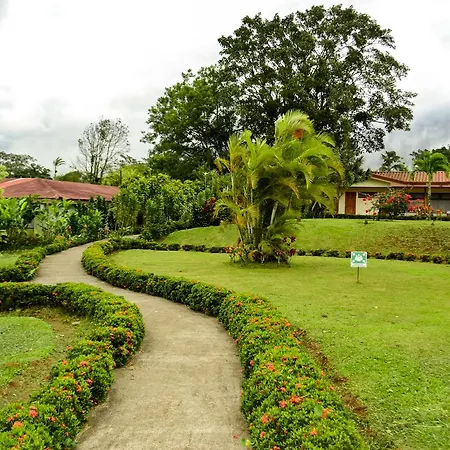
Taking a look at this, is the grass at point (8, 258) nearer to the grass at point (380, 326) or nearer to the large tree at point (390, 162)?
the grass at point (380, 326)

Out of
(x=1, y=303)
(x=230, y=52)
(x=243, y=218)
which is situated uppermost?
(x=230, y=52)

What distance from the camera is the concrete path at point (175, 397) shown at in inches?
144

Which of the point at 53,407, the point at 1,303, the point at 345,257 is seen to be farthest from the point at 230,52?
the point at 53,407

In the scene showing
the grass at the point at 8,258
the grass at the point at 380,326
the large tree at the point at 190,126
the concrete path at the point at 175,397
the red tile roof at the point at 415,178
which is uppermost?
the large tree at the point at 190,126

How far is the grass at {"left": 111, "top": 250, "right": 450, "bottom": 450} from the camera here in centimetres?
387

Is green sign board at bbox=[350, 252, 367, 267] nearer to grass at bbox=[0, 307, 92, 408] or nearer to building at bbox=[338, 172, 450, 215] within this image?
grass at bbox=[0, 307, 92, 408]

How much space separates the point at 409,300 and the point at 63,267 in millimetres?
9070

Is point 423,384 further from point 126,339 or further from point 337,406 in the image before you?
point 126,339

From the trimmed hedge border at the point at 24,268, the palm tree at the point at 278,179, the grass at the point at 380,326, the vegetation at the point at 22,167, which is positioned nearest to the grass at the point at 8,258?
the trimmed hedge border at the point at 24,268

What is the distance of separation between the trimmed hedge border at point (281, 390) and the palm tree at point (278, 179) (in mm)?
5668

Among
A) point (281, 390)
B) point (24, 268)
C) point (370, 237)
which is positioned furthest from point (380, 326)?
point (370, 237)

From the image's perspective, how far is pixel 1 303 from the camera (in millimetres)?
8641

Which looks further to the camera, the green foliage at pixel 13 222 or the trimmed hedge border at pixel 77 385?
the green foliage at pixel 13 222

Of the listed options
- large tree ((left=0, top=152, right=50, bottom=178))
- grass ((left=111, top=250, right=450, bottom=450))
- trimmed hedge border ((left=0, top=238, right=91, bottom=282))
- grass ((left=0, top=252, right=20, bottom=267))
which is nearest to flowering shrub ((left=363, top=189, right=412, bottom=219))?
grass ((left=111, top=250, right=450, bottom=450))
